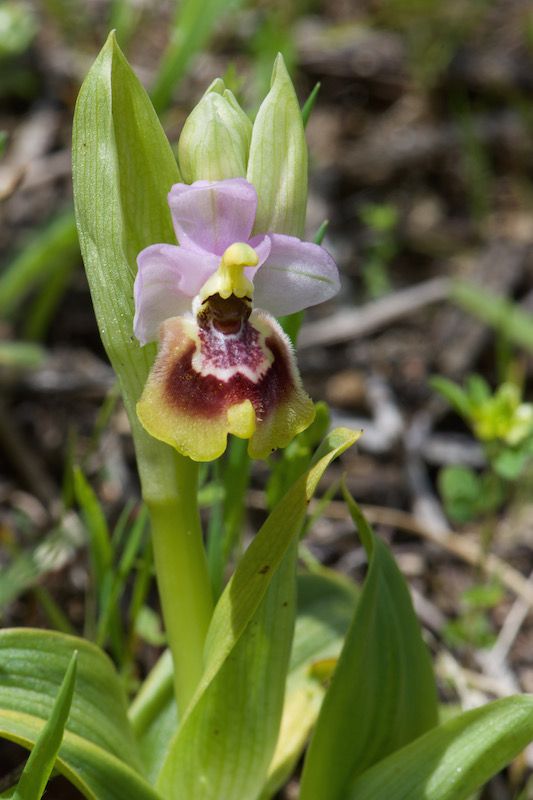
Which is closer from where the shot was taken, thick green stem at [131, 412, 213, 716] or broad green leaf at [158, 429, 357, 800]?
broad green leaf at [158, 429, 357, 800]

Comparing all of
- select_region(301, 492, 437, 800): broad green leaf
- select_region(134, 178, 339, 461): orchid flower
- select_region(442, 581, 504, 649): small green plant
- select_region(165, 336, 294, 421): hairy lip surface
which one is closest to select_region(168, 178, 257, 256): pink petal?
select_region(134, 178, 339, 461): orchid flower

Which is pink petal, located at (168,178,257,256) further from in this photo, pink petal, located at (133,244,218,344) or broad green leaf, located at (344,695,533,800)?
broad green leaf, located at (344,695,533,800)

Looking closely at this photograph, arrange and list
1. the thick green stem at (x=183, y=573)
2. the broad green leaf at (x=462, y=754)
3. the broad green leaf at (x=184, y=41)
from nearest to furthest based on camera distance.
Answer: the broad green leaf at (x=462, y=754), the thick green stem at (x=183, y=573), the broad green leaf at (x=184, y=41)

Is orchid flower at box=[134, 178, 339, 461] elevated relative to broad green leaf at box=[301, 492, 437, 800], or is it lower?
elevated

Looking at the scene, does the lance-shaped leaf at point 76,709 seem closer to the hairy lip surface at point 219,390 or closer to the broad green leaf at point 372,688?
the broad green leaf at point 372,688

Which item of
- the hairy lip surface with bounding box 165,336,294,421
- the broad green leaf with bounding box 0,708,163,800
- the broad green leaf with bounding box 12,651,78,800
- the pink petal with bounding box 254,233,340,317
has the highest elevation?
the pink petal with bounding box 254,233,340,317

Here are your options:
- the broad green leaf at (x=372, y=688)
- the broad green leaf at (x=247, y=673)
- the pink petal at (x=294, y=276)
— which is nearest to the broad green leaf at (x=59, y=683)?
the broad green leaf at (x=247, y=673)
